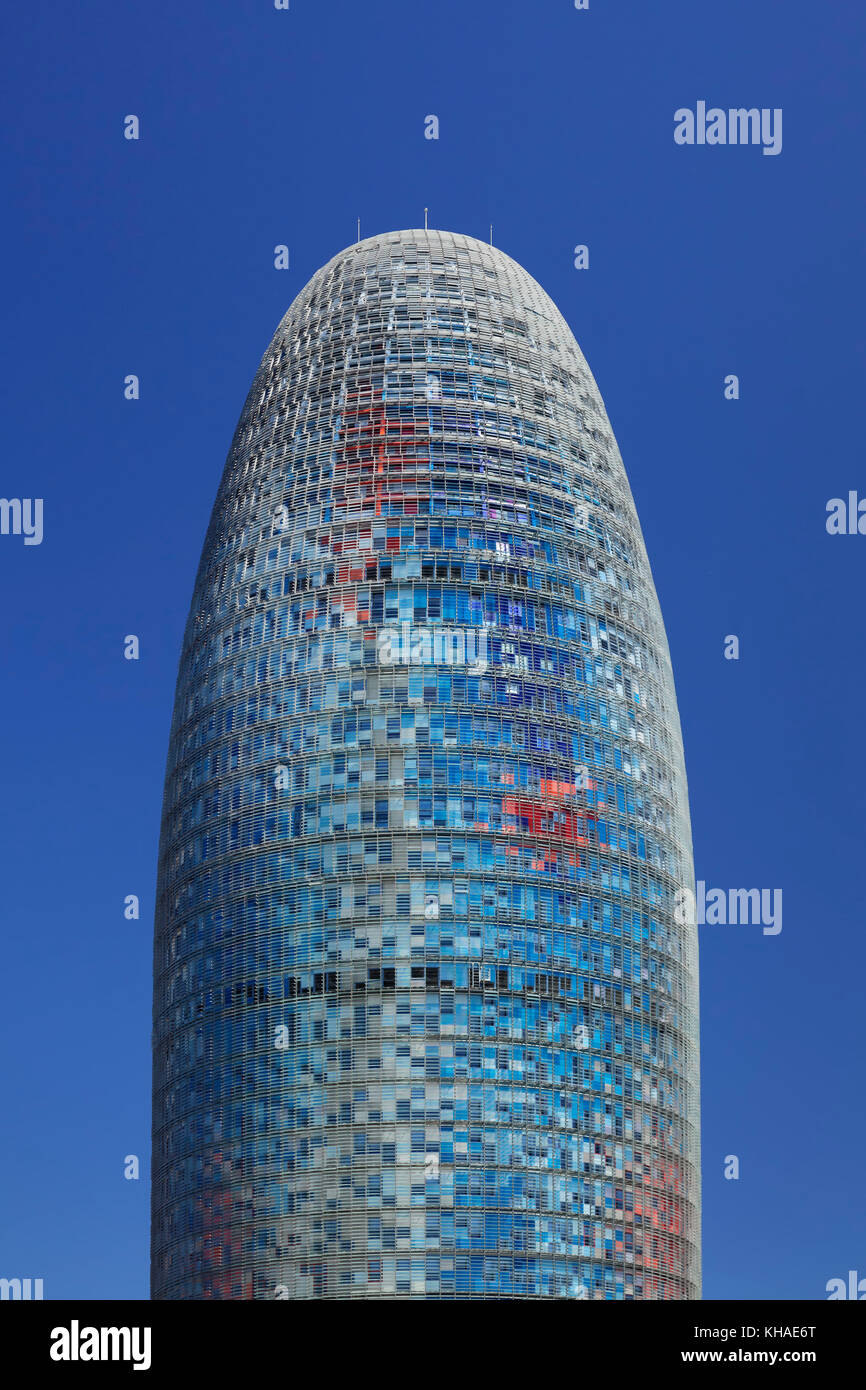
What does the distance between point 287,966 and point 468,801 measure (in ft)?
72.5

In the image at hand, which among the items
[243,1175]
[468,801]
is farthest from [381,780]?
[243,1175]

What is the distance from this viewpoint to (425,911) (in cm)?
17738

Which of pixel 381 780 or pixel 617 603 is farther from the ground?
pixel 617 603

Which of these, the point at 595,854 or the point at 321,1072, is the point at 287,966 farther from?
the point at 595,854

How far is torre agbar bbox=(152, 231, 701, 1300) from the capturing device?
171 meters

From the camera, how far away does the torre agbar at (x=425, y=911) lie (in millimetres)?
170625
